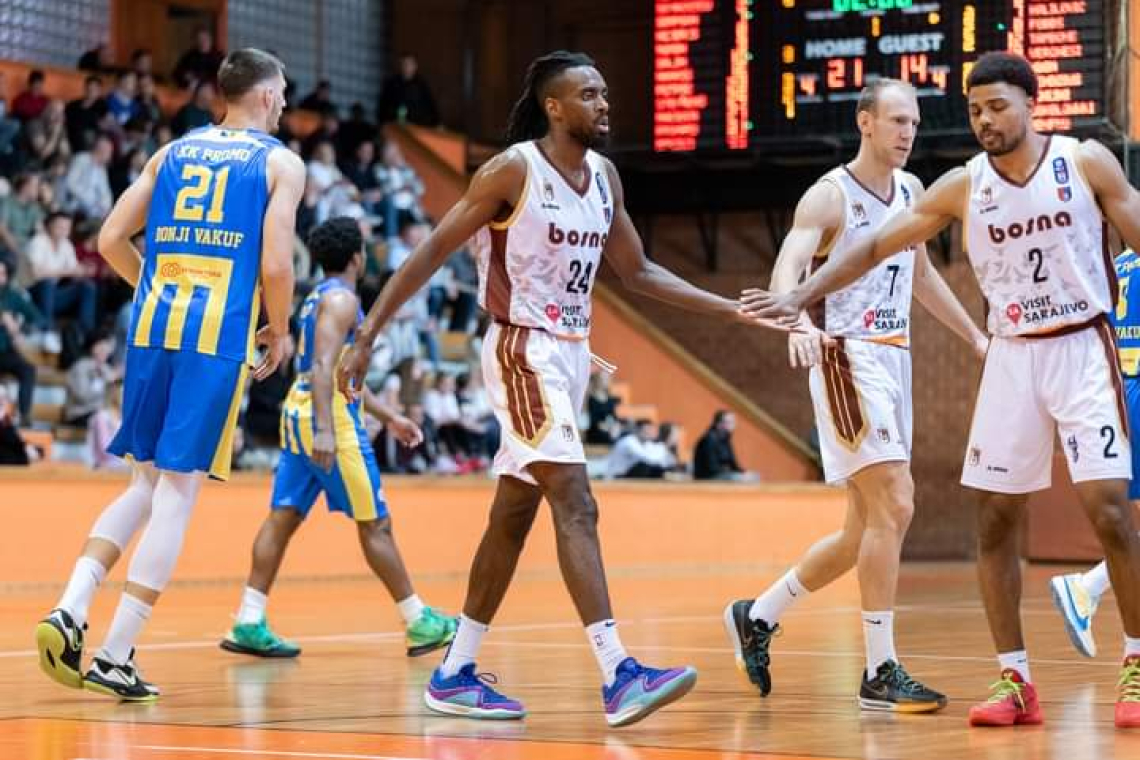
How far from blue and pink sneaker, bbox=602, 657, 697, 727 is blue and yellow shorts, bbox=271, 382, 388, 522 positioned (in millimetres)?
3418

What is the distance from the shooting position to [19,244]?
16.4 metres

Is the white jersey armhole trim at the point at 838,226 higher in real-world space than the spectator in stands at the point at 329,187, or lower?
higher

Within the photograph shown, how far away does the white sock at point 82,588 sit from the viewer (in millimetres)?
6660

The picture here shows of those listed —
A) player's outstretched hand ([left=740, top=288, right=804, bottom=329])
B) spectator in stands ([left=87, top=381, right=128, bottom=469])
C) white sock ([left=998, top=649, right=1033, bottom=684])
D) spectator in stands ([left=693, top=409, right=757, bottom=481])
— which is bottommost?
spectator in stands ([left=693, top=409, right=757, bottom=481])

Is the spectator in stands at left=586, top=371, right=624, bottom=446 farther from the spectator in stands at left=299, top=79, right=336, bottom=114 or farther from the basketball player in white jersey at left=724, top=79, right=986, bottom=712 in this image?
the basketball player in white jersey at left=724, top=79, right=986, bottom=712

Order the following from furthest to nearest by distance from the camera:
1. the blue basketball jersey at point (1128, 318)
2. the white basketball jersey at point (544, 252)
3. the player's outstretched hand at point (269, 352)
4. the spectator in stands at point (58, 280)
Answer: the spectator in stands at point (58, 280)
the blue basketball jersey at point (1128, 318)
the player's outstretched hand at point (269, 352)
the white basketball jersey at point (544, 252)

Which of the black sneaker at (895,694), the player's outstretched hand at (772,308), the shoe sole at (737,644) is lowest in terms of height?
the shoe sole at (737,644)

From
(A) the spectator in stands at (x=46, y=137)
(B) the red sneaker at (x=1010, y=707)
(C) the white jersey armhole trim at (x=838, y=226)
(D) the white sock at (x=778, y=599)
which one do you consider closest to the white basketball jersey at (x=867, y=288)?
(C) the white jersey armhole trim at (x=838, y=226)

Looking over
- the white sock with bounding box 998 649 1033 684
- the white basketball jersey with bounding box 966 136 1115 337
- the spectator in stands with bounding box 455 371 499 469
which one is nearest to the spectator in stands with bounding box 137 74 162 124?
the spectator in stands with bounding box 455 371 499 469

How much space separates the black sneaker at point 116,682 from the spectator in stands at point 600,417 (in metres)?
13.9

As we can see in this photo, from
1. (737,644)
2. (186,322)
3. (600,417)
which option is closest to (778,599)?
(737,644)

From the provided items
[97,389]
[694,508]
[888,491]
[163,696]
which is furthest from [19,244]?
[888,491]

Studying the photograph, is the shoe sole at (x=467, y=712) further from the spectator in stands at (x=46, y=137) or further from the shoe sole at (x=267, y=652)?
the spectator in stands at (x=46, y=137)

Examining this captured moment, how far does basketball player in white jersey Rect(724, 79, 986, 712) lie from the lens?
22.3 feet
